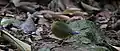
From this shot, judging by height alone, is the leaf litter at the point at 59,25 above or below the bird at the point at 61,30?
below

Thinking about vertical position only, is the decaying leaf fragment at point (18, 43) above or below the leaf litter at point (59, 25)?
above

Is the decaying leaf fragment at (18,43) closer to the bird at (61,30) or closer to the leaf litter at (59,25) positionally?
the leaf litter at (59,25)

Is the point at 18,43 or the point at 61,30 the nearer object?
the point at 18,43

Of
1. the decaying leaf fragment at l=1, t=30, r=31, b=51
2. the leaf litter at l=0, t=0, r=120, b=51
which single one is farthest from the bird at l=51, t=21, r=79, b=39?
the decaying leaf fragment at l=1, t=30, r=31, b=51

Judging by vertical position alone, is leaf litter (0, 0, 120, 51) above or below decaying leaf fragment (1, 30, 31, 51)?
below

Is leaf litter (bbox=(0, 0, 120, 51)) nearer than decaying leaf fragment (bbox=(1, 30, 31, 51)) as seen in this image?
No

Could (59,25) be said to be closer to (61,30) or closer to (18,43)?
(61,30)

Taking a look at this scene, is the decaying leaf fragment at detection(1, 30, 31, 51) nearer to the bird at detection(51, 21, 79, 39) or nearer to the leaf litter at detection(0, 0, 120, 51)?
the leaf litter at detection(0, 0, 120, 51)

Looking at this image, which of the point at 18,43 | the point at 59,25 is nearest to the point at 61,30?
the point at 59,25

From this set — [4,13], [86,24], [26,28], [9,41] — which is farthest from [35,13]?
[9,41]

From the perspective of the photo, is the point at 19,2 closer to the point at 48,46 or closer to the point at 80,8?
the point at 80,8

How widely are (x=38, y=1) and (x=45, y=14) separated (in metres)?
0.57

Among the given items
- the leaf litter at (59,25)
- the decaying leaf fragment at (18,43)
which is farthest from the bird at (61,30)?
the decaying leaf fragment at (18,43)

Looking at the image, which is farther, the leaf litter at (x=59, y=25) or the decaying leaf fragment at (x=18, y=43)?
the leaf litter at (x=59, y=25)
